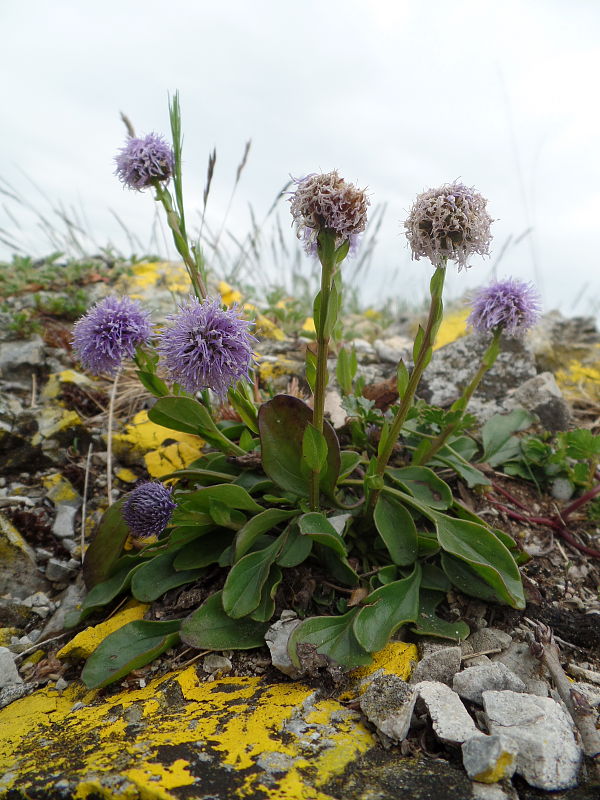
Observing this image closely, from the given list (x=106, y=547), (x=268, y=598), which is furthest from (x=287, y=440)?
(x=106, y=547)

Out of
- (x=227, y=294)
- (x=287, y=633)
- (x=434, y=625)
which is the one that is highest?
(x=227, y=294)

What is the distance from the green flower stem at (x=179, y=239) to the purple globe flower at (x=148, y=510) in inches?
34.6

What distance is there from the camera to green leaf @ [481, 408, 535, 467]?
9.75 ft

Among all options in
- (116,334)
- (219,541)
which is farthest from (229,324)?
(219,541)

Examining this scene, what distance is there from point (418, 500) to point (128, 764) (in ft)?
4.84

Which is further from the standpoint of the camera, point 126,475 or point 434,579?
point 126,475

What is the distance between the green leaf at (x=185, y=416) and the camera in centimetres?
227

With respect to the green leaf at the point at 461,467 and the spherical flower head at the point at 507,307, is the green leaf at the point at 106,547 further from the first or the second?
the spherical flower head at the point at 507,307

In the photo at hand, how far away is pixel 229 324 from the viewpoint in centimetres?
207

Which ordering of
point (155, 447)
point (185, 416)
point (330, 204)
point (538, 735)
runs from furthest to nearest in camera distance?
point (155, 447) → point (185, 416) → point (330, 204) → point (538, 735)

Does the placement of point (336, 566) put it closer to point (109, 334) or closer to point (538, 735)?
point (538, 735)

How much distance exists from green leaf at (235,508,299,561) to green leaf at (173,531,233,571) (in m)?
0.18

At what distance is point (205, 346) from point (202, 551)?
36.0 inches

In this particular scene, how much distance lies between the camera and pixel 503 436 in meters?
3.00
